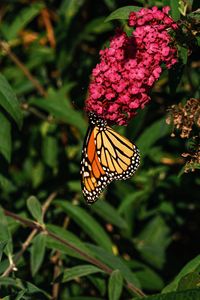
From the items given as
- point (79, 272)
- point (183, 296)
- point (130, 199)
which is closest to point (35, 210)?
point (79, 272)

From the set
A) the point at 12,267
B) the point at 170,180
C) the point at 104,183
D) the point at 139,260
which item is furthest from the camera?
the point at 139,260

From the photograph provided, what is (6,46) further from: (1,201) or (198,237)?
(198,237)

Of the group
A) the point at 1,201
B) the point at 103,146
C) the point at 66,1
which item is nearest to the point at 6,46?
the point at 66,1

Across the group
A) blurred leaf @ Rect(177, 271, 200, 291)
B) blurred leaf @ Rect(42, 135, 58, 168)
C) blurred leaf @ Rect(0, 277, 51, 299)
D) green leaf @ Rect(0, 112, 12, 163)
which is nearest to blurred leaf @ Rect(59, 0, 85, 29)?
blurred leaf @ Rect(42, 135, 58, 168)

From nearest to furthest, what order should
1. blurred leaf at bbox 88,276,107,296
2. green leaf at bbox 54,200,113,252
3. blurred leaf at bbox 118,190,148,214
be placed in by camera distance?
blurred leaf at bbox 88,276,107,296 < green leaf at bbox 54,200,113,252 < blurred leaf at bbox 118,190,148,214

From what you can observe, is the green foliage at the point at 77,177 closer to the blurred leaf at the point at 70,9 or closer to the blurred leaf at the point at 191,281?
the blurred leaf at the point at 70,9

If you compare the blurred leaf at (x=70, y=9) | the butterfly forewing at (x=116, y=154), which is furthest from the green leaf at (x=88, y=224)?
the blurred leaf at (x=70, y=9)

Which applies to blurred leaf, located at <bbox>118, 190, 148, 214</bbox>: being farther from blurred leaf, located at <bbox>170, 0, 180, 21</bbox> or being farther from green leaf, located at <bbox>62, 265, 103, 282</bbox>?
blurred leaf, located at <bbox>170, 0, 180, 21</bbox>
